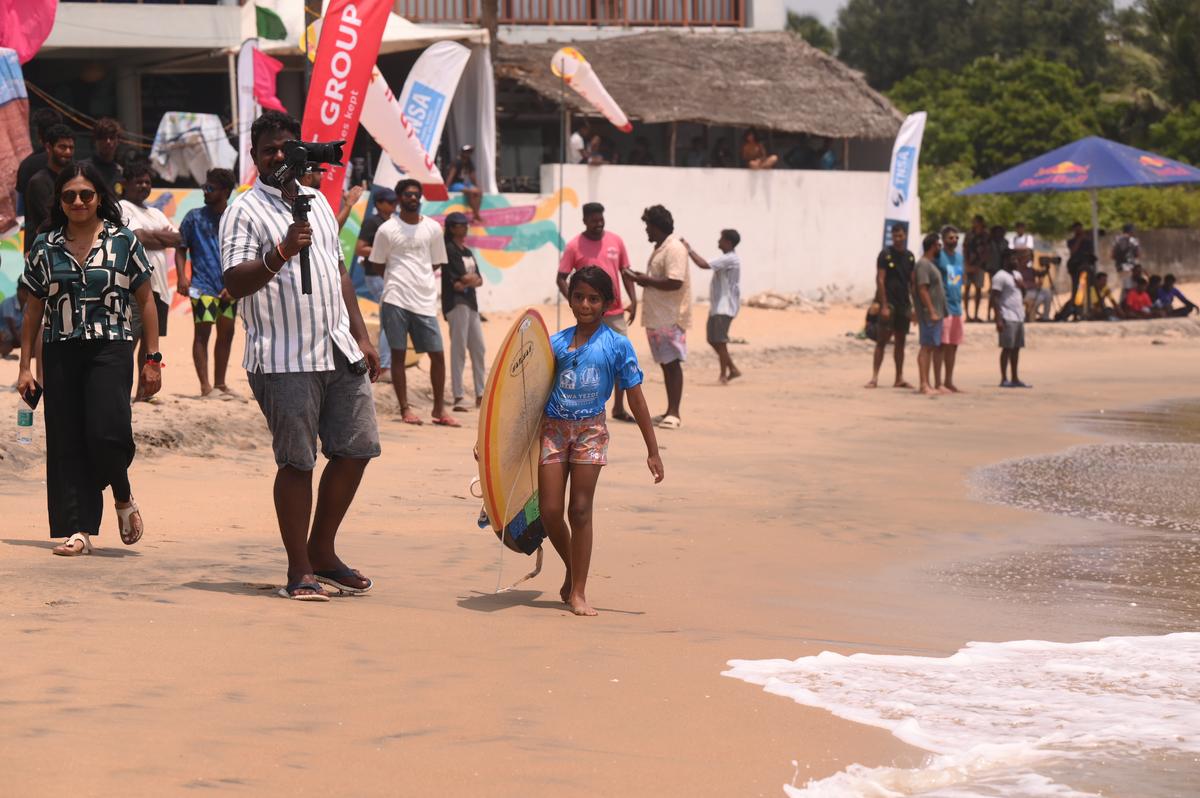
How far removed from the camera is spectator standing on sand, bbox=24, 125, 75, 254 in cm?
851

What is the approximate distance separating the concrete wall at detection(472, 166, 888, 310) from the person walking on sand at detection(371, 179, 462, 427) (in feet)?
30.2

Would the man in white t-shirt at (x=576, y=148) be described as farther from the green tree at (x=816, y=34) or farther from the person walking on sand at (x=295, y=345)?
the green tree at (x=816, y=34)

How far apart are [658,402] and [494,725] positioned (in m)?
10.1

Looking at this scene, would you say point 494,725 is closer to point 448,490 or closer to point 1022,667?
point 1022,667

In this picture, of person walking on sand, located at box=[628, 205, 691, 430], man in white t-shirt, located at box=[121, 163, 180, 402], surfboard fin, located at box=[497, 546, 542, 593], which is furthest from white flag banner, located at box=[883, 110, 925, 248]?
surfboard fin, located at box=[497, 546, 542, 593]

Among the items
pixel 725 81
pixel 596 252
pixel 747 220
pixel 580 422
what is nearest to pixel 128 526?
pixel 580 422

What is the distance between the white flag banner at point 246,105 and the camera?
58.2 ft

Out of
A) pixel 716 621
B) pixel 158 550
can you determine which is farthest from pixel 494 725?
pixel 158 550

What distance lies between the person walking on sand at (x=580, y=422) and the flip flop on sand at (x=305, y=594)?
0.92 metres

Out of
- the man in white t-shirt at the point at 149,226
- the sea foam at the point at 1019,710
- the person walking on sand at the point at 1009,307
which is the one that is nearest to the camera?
the sea foam at the point at 1019,710

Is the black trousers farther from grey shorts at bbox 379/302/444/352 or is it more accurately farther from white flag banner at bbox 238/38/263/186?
white flag banner at bbox 238/38/263/186

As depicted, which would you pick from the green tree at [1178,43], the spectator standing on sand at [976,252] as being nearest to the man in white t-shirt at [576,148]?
the spectator standing on sand at [976,252]

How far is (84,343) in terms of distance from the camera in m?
6.32

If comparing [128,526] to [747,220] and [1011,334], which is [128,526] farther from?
[747,220]
